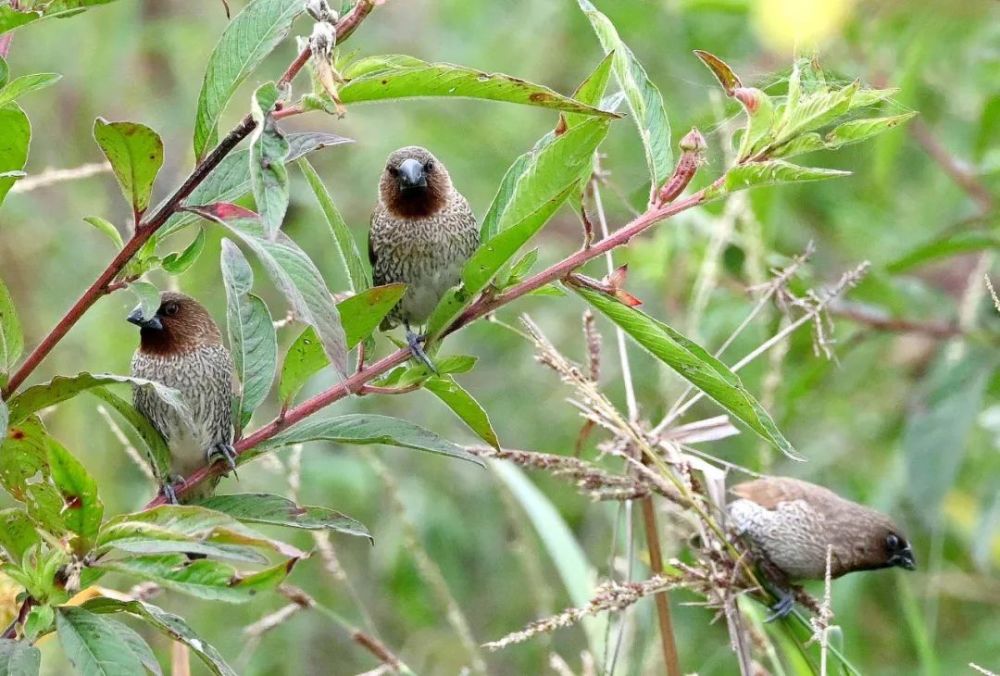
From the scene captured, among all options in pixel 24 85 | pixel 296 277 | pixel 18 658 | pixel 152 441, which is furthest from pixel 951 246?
pixel 18 658

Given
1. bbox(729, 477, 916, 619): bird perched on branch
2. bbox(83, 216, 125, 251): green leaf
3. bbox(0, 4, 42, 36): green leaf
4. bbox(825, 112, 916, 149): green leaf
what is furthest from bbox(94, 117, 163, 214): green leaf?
bbox(729, 477, 916, 619): bird perched on branch

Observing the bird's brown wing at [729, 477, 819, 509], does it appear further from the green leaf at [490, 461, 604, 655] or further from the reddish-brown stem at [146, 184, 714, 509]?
the reddish-brown stem at [146, 184, 714, 509]

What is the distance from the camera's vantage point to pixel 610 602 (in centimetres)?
197

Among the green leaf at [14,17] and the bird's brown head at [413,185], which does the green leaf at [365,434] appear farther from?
the bird's brown head at [413,185]

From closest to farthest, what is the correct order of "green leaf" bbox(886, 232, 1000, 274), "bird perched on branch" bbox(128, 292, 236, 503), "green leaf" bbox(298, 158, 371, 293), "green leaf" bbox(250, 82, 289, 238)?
"green leaf" bbox(250, 82, 289, 238)
"green leaf" bbox(298, 158, 371, 293)
"bird perched on branch" bbox(128, 292, 236, 503)
"green leaf" bbox(886, 232, 1000, 274)

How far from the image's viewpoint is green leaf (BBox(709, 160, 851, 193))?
171 cm

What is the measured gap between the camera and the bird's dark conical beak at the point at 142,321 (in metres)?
2.87

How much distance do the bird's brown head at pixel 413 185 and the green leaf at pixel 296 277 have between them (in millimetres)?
1432

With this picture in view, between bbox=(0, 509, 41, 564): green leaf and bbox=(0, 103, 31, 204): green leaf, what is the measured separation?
1.47 feet

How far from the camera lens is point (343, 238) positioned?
1.97 meters

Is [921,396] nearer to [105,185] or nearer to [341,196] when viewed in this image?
[341,196]

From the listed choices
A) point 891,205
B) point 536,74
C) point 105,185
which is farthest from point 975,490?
point 105,185

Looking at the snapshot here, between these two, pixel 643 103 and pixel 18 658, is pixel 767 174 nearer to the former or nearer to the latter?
pixel 643 103

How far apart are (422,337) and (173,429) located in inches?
32.1
